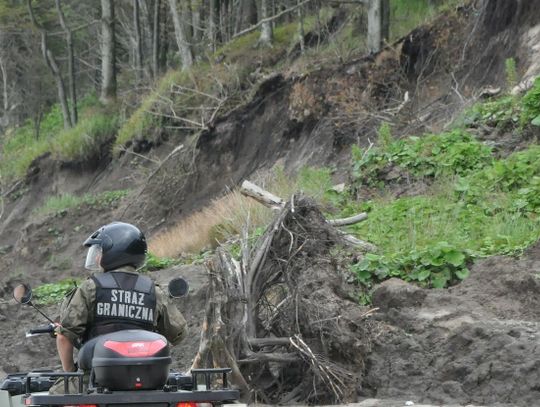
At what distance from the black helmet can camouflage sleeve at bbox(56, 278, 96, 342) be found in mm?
190

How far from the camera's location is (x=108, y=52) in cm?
3422

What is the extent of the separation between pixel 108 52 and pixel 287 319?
24707mm

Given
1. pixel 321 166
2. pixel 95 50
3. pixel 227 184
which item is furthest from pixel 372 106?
pixel 95 50

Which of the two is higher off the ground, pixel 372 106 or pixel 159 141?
pixel 159 141

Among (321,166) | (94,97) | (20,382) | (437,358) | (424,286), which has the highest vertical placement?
(94,97)

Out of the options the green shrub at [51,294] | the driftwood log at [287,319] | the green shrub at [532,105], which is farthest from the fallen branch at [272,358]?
the green shrub at [532,105]

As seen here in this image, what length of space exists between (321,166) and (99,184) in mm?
10822

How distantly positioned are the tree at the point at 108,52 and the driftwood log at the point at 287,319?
23269 mm

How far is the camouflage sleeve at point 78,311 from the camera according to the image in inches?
251

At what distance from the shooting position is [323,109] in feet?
73.5

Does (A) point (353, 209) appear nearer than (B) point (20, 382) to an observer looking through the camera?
No

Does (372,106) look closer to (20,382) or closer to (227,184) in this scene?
(227,184)

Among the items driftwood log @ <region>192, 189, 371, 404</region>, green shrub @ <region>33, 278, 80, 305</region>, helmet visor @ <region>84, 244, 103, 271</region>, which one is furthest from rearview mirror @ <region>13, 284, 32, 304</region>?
green shrub @ <region>33, 278, 80, 305</region>

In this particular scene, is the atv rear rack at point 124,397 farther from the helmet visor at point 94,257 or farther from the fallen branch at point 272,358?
→ the fallen branch at point 272,358
